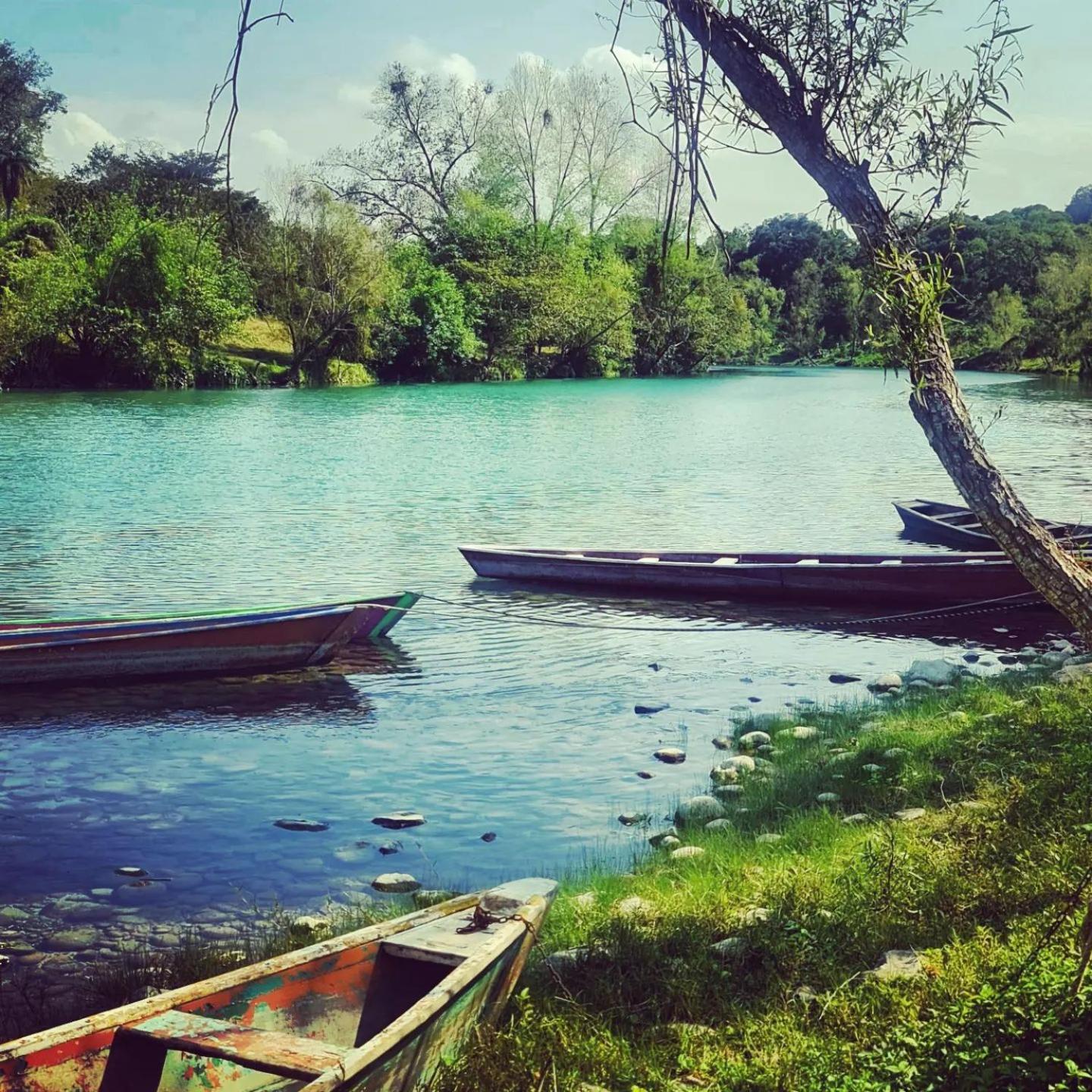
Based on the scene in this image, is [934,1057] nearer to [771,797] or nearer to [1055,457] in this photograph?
[771,797]

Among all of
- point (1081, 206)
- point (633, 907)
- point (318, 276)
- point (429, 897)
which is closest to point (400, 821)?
point (429, 897)

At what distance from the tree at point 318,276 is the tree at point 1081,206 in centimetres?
7125

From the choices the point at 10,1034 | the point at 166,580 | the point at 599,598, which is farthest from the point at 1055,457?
the point at 10,1034

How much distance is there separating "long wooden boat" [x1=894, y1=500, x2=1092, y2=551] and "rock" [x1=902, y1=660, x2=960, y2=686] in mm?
5843

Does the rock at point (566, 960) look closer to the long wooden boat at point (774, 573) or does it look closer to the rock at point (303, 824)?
the rock at point (303, 824)

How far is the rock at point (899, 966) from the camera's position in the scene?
4.59 metres

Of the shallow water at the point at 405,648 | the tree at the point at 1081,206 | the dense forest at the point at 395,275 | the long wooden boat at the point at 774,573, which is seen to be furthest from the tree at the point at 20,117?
the tree at the point at 1081,206

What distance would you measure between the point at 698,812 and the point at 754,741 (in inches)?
78.8

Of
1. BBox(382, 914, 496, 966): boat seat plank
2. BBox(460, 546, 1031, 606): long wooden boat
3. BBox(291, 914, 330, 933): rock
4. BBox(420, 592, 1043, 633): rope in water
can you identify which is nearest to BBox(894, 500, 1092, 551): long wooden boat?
BBox(420, 592, 1043, 633): rope in water

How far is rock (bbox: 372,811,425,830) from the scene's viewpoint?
8.42 metres

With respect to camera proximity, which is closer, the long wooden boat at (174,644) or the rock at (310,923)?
the rock at (310,923)

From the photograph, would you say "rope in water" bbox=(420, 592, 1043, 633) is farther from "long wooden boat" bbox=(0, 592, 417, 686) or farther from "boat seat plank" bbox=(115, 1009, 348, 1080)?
"boat seat plank" bbox=(115, 1009, 348, 1080)

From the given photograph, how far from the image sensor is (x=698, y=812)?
8055 millimetres

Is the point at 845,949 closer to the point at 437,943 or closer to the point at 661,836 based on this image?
the point at 437,943
